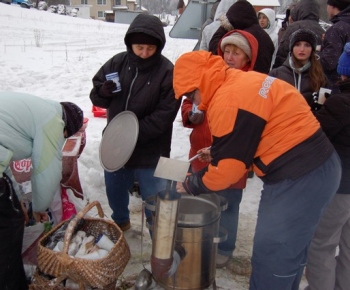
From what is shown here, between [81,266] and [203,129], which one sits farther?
[203,129]

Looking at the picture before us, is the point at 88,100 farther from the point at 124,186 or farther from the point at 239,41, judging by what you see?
the point at 239,41

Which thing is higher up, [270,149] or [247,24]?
[247,24]

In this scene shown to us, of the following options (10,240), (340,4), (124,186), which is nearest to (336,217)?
(124,186)

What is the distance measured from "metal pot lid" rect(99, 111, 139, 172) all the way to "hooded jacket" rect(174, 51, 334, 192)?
2.74 ft

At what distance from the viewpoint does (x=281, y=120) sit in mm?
1896

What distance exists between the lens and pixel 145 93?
112 inches

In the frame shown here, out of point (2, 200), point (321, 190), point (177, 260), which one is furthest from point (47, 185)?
point (321, 190)

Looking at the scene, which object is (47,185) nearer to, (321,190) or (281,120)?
(281,120)

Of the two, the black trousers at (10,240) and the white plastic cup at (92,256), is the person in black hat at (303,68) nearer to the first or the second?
the white plastic cup at (92,256)

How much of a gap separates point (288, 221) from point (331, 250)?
0.71 meters

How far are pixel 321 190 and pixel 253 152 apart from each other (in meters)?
0.45

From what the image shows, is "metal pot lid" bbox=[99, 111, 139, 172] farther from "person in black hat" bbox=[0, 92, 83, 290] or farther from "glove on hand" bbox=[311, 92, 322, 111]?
"glove on hand" bbox=[311, 92, 322, 111]

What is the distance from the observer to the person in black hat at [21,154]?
2090 millimetres

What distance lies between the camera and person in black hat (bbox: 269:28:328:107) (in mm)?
2896
